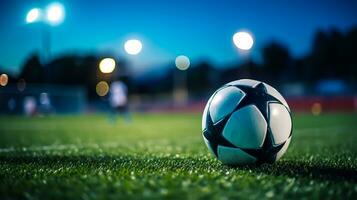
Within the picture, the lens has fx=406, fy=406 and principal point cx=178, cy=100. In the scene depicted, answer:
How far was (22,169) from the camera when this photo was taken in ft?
14.4

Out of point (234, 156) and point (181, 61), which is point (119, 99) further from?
point (181, 61)

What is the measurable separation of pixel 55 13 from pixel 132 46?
34.2ft

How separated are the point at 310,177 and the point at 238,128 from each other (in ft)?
2.74

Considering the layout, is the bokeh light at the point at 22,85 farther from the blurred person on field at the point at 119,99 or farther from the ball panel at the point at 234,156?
the ball panel at the point at 234,156

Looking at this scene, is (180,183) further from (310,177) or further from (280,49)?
(280,49)

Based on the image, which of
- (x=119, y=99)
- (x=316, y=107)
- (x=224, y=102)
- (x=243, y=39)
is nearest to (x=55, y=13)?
(x=119, y=99)

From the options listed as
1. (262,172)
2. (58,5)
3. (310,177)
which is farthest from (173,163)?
(58,5)

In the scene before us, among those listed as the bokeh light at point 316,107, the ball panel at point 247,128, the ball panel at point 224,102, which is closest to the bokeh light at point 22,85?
the bokeh light at point 316,107

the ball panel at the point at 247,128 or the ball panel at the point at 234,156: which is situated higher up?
the ball panel at the point at 247,128

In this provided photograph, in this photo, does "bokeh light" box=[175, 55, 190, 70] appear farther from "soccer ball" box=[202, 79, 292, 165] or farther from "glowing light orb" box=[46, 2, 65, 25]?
"soccer ball" box=[202, 79, 292, 165]

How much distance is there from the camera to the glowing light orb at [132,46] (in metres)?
35.7

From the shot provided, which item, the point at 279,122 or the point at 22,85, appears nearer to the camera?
the point at 279,122

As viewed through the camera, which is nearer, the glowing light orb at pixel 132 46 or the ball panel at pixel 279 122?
the ball panel at pixel 279 122

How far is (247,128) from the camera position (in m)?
4.11
